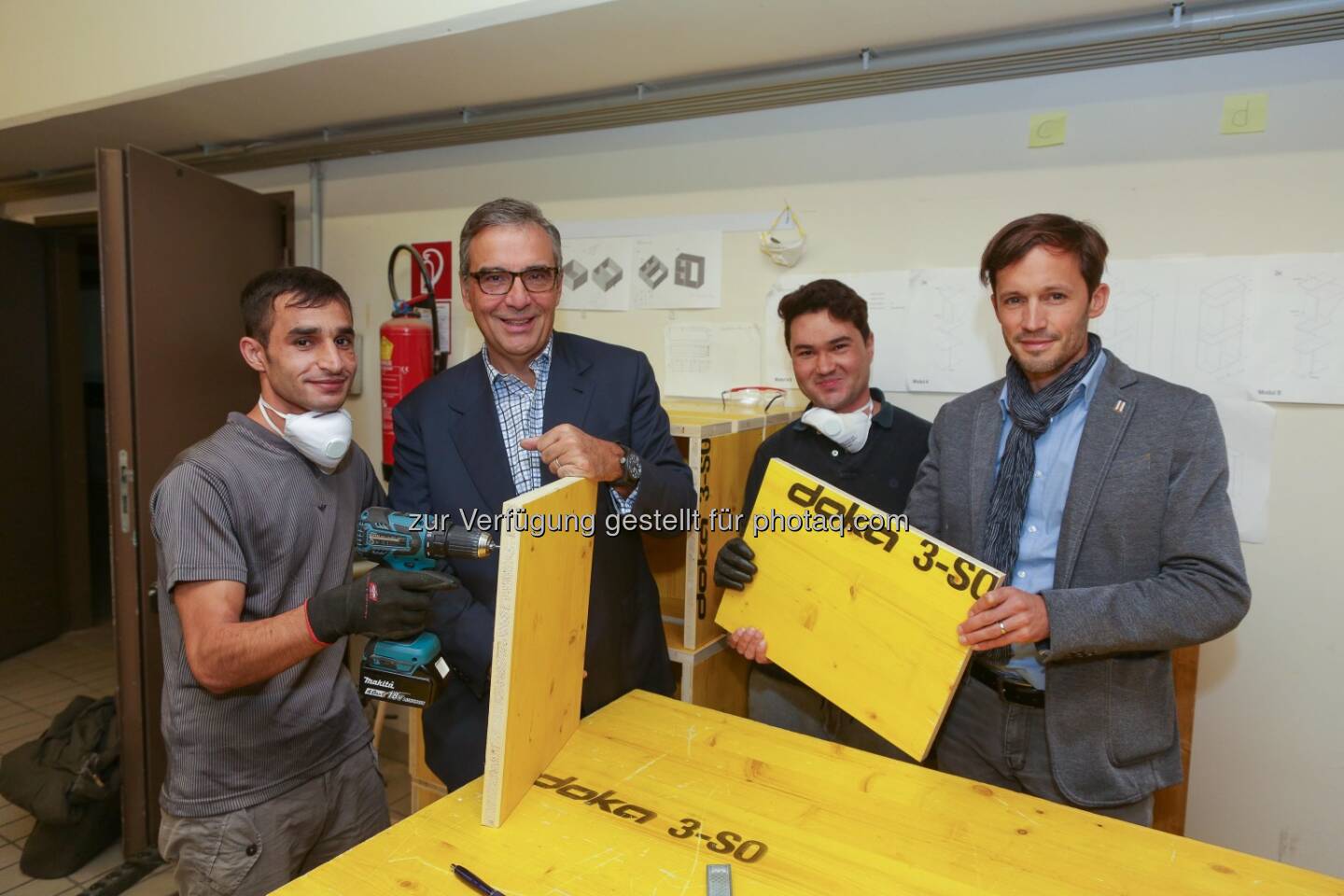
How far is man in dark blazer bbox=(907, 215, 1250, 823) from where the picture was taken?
1298 millimetres

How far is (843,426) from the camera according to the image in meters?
1.91

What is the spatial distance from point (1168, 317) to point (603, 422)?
1.43 m

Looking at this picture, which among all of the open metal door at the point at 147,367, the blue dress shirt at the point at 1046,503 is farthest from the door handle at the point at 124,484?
the blue dress shirt at the point at 1046,503

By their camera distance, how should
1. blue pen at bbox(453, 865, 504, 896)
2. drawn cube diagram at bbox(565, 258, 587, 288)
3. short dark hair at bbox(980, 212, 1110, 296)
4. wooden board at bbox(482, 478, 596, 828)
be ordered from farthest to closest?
drawn cube diagram at bbox(565, 258, 587, 288)
short dark hair at bbox(980, 212, 1110, 296)
wooden board at bbox(482, 478, 596, 828)
blue pen at bbox(453, 865, 504, 896)

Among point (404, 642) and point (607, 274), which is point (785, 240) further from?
point (404, 642)

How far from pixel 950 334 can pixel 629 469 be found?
45.5 inches

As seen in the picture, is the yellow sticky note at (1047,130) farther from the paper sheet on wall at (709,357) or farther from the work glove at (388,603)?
the work glove at (388,603)

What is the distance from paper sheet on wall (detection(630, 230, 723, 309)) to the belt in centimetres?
144

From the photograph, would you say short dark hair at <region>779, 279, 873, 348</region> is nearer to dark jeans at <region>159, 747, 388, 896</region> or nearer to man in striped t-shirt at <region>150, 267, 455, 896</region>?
man in striped t-shirt at <region>150, 267, 455, 896</region>

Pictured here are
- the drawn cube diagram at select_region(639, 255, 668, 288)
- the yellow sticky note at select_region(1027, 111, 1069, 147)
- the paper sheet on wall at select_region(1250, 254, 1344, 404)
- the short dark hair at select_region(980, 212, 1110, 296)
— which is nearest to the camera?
the short dark hair at select_region(980, 212, 1110, 296)

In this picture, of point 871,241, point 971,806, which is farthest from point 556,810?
point 871,241

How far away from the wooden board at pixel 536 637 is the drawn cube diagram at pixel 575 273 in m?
1.55

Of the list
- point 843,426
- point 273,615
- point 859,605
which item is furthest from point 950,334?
point 273,615

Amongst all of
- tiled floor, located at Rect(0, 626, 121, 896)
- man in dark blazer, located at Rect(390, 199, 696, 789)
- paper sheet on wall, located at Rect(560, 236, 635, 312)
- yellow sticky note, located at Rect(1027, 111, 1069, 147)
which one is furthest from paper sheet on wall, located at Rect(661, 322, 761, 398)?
tiled floor, located at Rect(0, 626, 121, 896)
